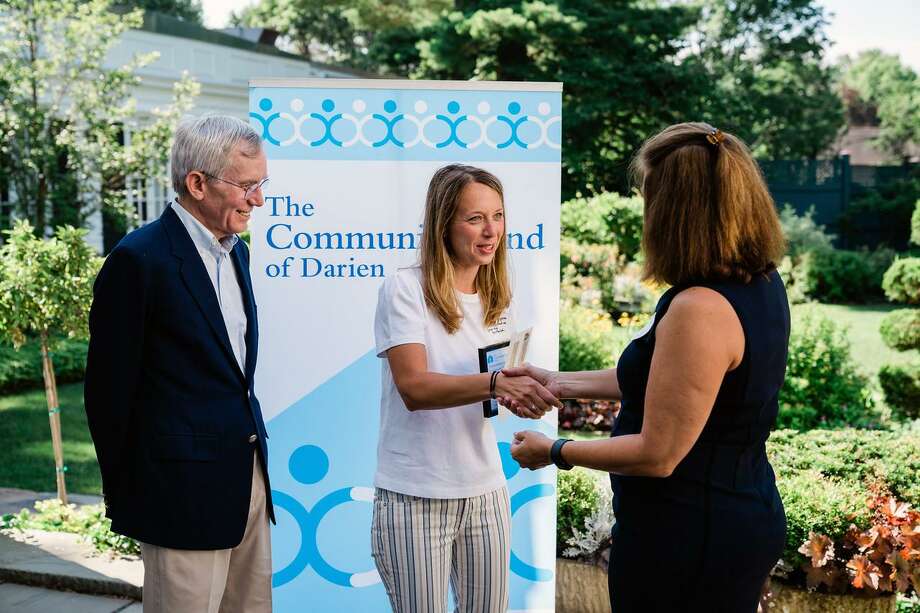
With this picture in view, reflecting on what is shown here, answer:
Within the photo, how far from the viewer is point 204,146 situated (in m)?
2.16

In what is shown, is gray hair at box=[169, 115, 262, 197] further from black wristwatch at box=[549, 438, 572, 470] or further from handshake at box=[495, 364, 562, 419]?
black wristwatch at box=[549, 438, 572, 470]

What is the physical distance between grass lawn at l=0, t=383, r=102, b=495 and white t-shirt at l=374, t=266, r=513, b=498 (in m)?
4.10

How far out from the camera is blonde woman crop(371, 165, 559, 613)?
2.24 meters

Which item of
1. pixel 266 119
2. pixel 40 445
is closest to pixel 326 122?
pixel 266 119

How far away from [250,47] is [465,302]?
1960 cm

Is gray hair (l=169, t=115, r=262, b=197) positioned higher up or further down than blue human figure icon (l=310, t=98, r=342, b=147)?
further down

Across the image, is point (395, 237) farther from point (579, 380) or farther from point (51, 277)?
point (51, 277)

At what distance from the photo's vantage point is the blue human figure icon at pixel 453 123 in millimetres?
3270

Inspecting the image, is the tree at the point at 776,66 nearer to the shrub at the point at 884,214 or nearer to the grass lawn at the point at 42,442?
the shrub at the point at 884,214

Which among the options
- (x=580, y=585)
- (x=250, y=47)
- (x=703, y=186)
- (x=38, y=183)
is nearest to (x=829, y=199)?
(x=250, y=47)

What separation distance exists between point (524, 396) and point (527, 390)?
0.02 meters

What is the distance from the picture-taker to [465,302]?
7.79 feet

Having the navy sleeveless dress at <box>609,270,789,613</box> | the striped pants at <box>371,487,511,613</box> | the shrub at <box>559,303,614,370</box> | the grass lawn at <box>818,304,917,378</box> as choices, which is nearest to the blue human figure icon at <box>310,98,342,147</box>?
the striped pants at <box>371,487,511,613</box>

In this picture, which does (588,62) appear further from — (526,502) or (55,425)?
(526,502)
